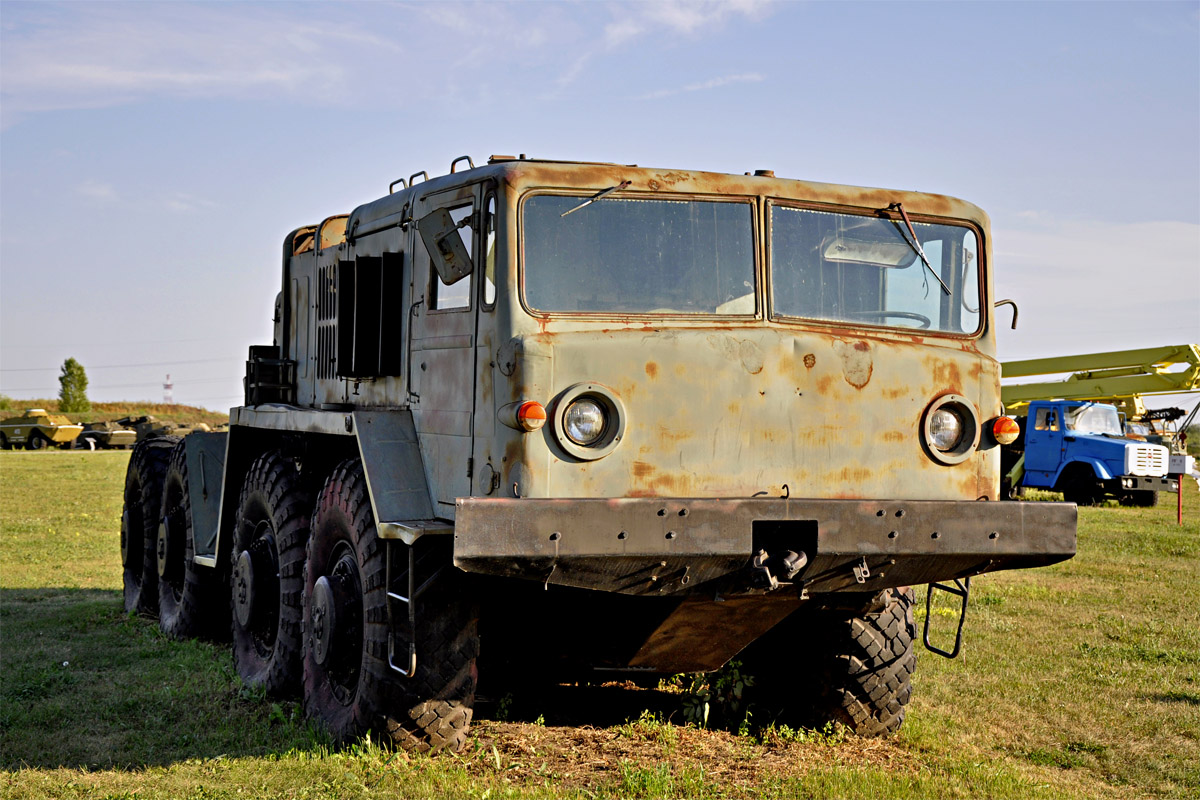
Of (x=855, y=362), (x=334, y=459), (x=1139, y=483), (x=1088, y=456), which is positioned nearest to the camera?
(x=855, y=362)

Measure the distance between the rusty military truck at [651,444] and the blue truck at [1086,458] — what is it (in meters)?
18.9

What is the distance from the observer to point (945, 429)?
223 inches

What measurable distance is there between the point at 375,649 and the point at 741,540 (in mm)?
1779

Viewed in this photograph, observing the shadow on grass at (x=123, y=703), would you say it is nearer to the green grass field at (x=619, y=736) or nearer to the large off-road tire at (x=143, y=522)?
the green grass field at (x=619, y=736)

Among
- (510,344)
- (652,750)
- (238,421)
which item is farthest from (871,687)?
(238,421)

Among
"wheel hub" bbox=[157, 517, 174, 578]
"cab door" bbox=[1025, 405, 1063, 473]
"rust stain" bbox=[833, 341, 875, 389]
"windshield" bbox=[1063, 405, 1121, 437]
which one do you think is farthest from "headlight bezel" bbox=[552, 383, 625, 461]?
"windshield" bbox=[1063, 405, 1121, 437]

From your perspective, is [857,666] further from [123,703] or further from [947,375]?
[123,703]

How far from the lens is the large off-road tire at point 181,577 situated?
347 inches

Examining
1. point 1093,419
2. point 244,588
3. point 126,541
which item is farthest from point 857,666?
point 1093,419

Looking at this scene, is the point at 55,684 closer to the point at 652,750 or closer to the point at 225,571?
the point at 225,571

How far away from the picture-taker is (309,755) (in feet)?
18.6

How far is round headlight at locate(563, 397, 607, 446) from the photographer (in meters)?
4.99

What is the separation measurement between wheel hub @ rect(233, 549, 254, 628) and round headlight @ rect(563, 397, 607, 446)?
3.21 m

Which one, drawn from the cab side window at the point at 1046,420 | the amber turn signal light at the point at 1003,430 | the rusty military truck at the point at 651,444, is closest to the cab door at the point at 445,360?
the rusty military truck at the point at 651,444
